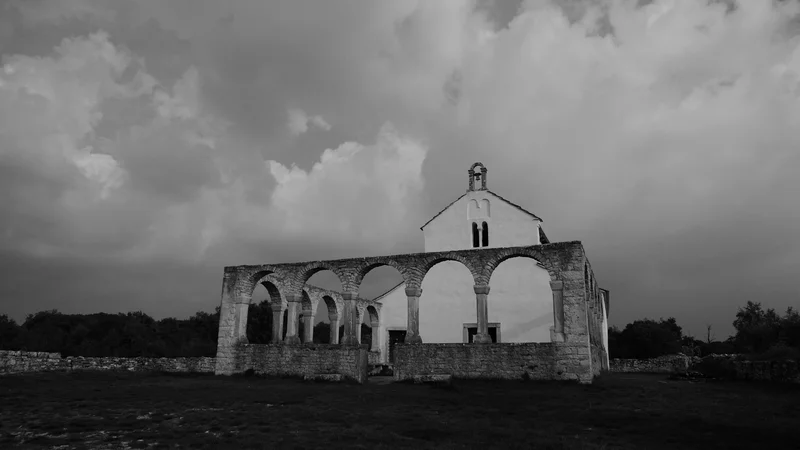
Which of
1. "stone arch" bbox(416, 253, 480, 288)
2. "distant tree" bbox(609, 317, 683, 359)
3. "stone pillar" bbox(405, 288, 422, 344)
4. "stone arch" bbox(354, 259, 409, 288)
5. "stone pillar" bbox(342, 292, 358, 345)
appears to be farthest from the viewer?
"distant tree" bbox(609, 317, 683, 359)

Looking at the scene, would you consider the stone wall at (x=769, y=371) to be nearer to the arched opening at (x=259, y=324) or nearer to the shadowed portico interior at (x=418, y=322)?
the shadowed portico interior at (x=418, y=322)

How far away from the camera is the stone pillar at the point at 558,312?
683 inches

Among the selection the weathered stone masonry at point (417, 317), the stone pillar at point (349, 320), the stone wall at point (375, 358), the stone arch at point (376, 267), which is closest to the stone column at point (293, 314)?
the weathered stone masonry at point (417, 317)

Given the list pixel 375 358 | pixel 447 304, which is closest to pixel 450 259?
pixel 447 304

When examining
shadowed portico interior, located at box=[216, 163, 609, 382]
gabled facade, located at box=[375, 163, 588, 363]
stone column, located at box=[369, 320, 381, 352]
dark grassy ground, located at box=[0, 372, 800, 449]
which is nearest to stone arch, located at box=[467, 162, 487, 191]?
gabled facade, located at box=[375, 163, 588, 363]

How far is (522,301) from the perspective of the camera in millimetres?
26266

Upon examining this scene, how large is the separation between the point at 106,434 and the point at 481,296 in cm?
1305

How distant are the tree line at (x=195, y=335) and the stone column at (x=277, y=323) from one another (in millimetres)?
10773

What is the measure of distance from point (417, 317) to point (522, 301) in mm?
8217

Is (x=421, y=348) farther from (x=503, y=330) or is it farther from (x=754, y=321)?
(x=754, y=321)

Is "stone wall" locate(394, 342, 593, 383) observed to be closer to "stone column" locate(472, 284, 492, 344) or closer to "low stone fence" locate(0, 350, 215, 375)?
"stone column" locate(472, 284, 492, 344)

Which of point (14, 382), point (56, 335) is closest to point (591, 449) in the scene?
point (14, 382)

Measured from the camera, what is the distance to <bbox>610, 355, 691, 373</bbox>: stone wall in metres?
30.9

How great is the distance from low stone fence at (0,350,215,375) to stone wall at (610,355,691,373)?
80.4 ft
